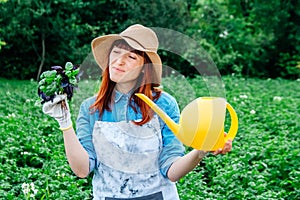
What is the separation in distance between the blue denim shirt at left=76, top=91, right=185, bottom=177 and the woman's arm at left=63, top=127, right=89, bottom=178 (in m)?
0.04

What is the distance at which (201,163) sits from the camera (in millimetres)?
5602

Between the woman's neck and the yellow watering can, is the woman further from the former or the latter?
the yellow watering can

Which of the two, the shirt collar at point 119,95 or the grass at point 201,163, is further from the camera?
the grass at point 201,163

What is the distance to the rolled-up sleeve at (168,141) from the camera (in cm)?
200

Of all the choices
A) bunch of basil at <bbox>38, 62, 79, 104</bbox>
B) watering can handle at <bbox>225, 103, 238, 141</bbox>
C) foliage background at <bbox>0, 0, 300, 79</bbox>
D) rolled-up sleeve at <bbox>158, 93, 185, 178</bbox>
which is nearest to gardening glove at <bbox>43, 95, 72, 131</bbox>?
bunch of basil at <bbox>38, 62, 79, 104</bbox>

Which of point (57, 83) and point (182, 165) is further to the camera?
point (182, 165)

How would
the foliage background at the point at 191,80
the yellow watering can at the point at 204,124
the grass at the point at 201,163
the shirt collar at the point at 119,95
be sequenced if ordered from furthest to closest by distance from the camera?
the foliage background at the point at 191,80 → the grass at the point at 201,163 → the shirt collar at the point at 119,95 → the yellow watering can at the point at 204,124

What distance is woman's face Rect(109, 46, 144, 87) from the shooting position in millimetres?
1910

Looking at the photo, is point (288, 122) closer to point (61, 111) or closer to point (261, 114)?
point (261, 114)

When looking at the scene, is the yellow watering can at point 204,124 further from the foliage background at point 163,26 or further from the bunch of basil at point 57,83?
the foliage background at point 163,26

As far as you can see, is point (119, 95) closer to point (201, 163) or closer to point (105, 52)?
point (105, 52)

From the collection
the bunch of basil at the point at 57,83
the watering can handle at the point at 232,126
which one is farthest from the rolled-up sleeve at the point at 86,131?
the watering can handle at the point at 232,126

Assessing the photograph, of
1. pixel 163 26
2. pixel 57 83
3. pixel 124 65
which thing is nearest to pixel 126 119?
pixel 124 65

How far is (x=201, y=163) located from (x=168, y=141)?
362 cm
